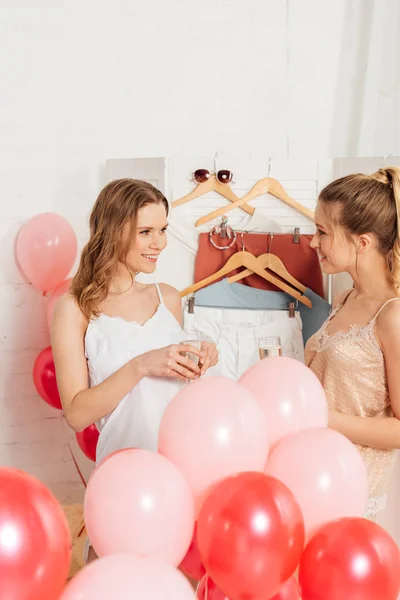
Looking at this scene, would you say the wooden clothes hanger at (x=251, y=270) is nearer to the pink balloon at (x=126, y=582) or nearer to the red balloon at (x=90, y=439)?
→ the red balloon at (x=90, y=439)

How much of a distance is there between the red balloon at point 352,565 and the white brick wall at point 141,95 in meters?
2.07

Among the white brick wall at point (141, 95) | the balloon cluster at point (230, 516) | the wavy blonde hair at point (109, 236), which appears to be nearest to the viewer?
the balloon cluster at point (230, 516)

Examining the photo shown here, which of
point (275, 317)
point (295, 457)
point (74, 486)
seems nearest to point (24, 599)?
point (295, 457)

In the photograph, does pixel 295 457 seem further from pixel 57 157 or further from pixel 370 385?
pixel 57 157

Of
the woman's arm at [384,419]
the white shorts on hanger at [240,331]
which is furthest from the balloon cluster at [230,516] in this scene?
the white shorts on hanger at [240,331]

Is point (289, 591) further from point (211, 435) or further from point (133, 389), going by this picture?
point (133, 389)

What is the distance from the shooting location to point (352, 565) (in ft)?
3.37

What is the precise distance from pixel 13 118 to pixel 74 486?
5.29 ft

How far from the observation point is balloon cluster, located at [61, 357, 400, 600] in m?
1.00

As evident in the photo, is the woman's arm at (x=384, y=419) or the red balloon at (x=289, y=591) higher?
the woman's arm at (x=384, y=419)

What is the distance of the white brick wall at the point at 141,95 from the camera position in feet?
9.37

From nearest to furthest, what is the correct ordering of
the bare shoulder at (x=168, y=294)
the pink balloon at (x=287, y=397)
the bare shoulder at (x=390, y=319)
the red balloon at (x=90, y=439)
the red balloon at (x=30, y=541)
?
the red balloon at (x=30, y=541)
the pink balloon at (x=287, y=397)
the bare shoulder at (x=390, y=319)
the bare shoulder at (x=168, y=294)
the red balloon at (x=90, y=439)

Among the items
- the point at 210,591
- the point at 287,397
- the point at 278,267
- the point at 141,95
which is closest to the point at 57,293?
the point at 278,267

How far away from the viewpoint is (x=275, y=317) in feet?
8.18
